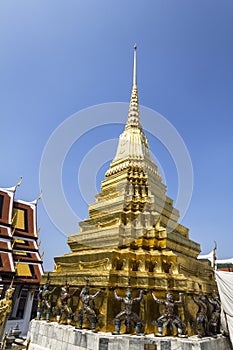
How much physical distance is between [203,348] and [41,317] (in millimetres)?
6787

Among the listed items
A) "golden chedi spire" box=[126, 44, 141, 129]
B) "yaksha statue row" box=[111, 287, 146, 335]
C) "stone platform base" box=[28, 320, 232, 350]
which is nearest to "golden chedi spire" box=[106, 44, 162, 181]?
"golden chedi spire" box=[126, 44, 141, 129]

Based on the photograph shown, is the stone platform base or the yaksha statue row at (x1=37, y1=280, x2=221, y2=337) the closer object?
the stone platform base

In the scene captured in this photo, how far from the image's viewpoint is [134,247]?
10.7 m

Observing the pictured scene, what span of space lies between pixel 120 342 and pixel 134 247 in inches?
150

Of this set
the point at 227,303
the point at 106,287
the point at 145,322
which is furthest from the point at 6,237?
the point at 227,303

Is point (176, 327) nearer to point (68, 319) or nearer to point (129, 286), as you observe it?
point (129, 286)

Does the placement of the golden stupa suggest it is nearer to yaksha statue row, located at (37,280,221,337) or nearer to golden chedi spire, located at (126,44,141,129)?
yaksha statue row, located at (37,280,221,337)

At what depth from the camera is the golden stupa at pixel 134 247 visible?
29.6ft

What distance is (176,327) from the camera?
799cm

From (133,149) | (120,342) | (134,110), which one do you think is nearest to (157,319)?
(120,342)

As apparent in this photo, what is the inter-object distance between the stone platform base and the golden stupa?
78 cm

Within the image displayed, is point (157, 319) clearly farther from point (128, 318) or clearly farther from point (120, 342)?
point (120, 342)

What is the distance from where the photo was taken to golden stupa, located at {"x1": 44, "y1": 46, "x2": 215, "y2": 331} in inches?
355

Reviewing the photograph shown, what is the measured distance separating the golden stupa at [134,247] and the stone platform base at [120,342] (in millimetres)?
775
